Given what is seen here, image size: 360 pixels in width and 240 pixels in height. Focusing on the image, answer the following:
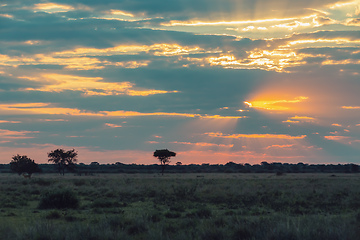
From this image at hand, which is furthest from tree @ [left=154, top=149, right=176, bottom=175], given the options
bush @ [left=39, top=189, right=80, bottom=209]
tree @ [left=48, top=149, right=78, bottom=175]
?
bush @ [left=39, top=189, right=80, bottom=209]

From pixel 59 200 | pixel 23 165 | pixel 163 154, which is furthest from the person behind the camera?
pixel 163 154

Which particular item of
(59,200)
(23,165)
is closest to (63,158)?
(23,165)

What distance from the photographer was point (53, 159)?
116 m

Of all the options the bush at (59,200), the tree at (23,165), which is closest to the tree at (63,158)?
the tree at (23,165)

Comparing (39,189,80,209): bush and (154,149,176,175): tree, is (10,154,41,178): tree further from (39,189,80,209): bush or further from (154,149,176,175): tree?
(39,189,80,209): bush

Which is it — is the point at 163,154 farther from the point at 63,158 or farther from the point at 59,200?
the point at 59,200

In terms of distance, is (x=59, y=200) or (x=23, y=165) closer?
(x=59, y=200)

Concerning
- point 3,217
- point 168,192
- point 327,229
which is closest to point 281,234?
point 327,229

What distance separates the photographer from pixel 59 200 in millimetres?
28141

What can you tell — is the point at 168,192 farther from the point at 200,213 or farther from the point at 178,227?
the point at 178,227

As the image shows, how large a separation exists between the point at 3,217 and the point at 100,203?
7.40m

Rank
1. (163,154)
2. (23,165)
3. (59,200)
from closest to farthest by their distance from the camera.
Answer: (59,200) → (23,165) → (163,154)

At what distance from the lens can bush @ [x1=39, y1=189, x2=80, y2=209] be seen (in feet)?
91.6

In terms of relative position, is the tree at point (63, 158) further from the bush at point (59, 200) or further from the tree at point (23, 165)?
the bush at point (59, 200)
